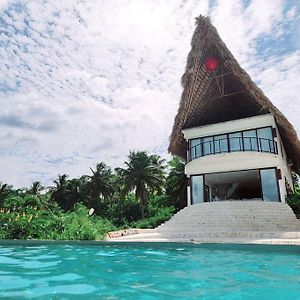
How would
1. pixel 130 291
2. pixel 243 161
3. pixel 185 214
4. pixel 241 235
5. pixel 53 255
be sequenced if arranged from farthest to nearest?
pixel 243 161
pixel 185 214
pixel 241 235
pixel 53 255
pixel 130 291

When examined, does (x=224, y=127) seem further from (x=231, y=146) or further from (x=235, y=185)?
(x=235, y=185)

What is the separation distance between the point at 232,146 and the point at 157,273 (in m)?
13.2

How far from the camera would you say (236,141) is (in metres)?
17.0

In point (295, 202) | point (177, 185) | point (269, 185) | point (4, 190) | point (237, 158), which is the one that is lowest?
point (295, 202)

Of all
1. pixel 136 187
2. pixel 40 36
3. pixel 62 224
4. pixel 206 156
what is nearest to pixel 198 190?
pixel 206 156

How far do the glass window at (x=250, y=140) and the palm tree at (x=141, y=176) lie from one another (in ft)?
37.3

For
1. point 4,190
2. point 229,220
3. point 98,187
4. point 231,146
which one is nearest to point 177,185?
point 231,146

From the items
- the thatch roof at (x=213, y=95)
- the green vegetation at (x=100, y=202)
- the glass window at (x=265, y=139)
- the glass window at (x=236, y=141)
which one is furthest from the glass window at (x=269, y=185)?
the green vegetation at (x=100, y=202)

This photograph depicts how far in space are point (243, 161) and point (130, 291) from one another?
44.2 feet

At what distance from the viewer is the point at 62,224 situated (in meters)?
11.4

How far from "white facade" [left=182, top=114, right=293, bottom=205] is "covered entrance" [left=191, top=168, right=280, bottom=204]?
36cm

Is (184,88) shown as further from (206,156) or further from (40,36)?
(40,36)

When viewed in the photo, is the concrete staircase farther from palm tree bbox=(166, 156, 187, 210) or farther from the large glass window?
palm tree bbox=(166, 156, 187, 210)

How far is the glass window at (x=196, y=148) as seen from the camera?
17967 millimetres
